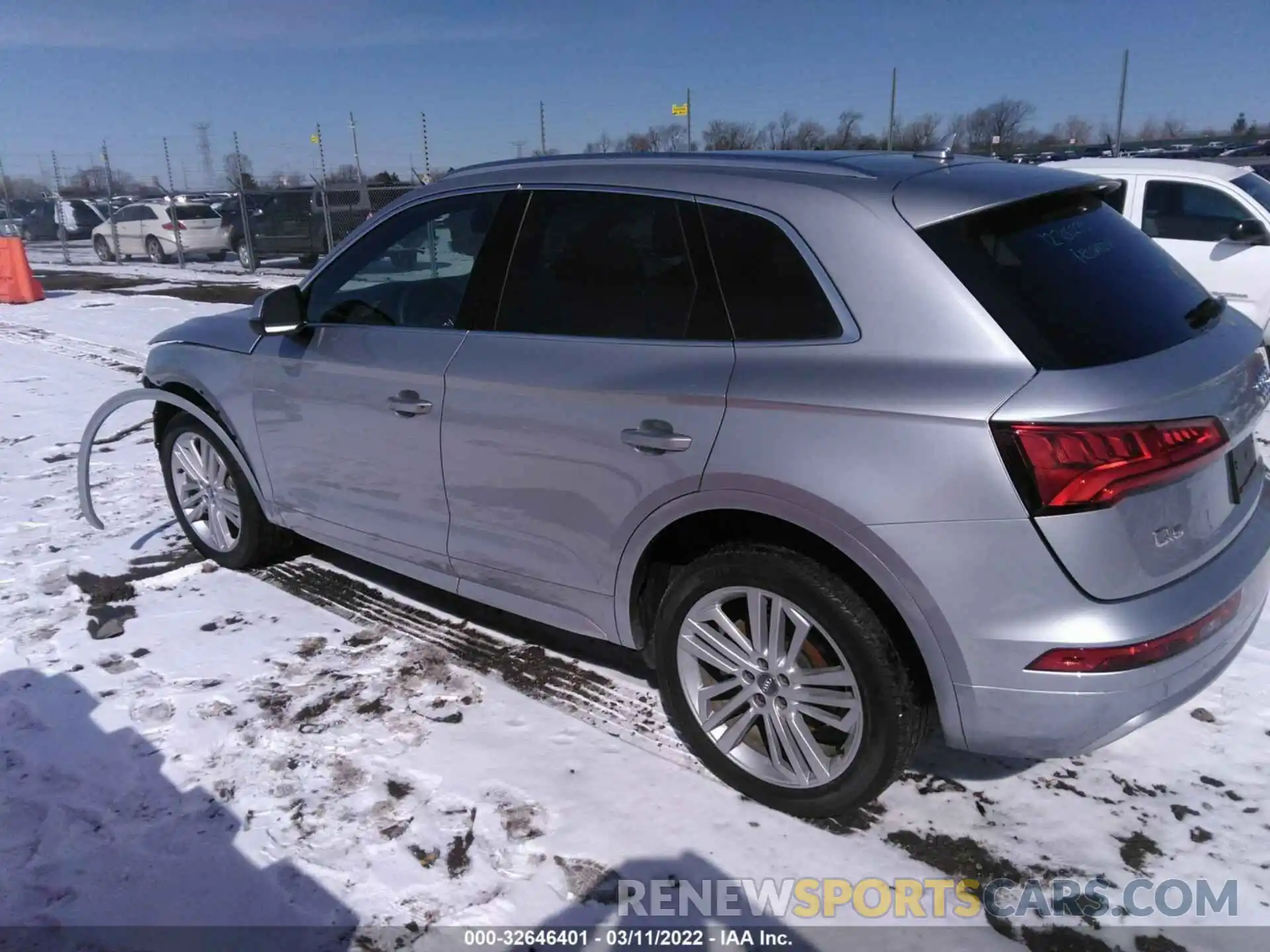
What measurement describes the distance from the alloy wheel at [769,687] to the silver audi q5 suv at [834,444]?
0.03ft

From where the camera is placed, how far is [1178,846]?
2719mm

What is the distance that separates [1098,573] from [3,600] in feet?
15.3

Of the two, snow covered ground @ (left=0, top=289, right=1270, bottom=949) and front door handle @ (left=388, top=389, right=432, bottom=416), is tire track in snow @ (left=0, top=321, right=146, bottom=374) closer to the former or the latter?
snow covered ground @ (left=0, top=289, right=1270, bottom=949)

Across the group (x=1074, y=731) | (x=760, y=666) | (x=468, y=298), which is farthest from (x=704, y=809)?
(x=468, y=298)

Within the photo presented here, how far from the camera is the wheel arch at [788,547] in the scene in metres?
2.44

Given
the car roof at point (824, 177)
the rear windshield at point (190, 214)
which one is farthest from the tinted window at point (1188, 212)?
the rear windshield at point (190, 214)

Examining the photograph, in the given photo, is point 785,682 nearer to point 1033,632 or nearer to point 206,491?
point 1033,632

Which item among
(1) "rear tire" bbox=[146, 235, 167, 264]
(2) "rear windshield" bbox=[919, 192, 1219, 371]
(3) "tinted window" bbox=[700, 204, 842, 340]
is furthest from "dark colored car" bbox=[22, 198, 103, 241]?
Result: (2) "rear windshield" bbox=[919, 192, 1219, 371]

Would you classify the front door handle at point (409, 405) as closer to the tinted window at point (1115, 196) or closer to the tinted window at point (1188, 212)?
the tinted window at point (1115, 196)

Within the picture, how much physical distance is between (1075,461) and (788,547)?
2.62 feet

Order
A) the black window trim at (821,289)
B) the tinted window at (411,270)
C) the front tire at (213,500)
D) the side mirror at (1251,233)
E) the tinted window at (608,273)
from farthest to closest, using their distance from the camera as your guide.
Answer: the side mirror at (1251,233) → the front tire at (213,500) → the tinted window at (411,270) → the tinted window at (608,273) → the black window trim at (821,289)

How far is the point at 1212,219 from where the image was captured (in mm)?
8211

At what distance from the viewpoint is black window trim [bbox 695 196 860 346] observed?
2.54m

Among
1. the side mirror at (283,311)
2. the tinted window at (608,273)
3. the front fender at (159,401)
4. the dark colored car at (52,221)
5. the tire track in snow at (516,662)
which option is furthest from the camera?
the dark colored car at (52,221)
